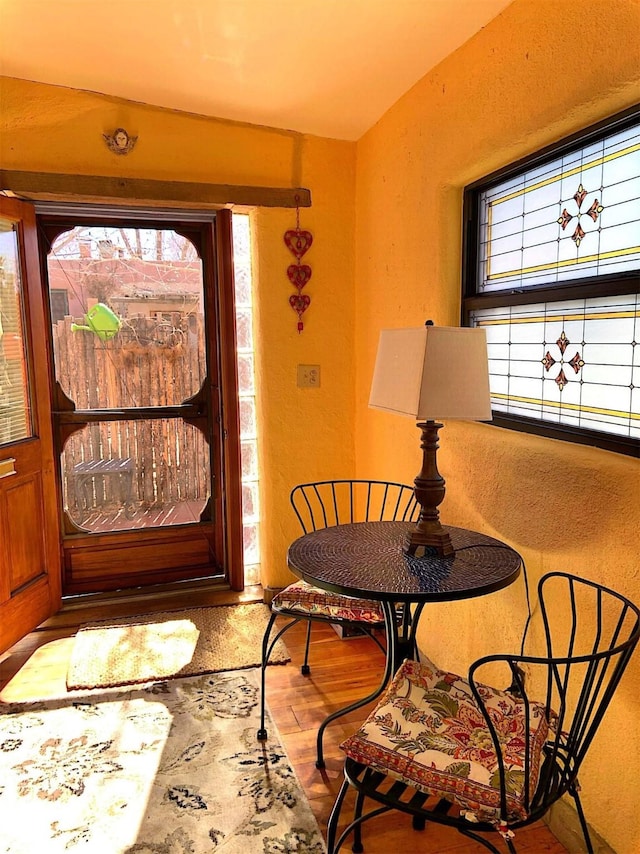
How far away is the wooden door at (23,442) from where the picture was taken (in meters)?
2.83

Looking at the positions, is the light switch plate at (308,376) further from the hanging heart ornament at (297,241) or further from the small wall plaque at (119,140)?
the small wall plaque at (119,140)

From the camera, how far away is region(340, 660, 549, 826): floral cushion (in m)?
1.30

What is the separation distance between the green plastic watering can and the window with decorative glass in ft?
6.12

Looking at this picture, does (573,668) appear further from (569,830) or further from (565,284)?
(565,284)

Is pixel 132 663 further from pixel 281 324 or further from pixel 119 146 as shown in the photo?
pixel 119 146

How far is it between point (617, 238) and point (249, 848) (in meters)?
1.93

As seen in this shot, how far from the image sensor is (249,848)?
68.2 inches

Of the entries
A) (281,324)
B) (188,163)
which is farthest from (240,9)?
(281,324)

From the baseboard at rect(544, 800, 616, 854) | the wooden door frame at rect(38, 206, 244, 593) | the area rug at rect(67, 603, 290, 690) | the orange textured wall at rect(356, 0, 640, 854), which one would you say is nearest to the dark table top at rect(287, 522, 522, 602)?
the orange textured wall at rect(356, 0, 640, 854)

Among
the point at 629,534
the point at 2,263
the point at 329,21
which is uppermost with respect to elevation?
the point at 329,21

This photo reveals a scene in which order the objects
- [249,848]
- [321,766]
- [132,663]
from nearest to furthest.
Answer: [249,848]
[321,766]
[132,663]

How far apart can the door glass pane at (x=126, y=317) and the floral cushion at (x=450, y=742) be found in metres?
2.21

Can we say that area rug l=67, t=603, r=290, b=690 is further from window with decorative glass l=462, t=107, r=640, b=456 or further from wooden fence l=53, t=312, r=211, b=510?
window with decorative glass l=462, t=107, r=640, b=456

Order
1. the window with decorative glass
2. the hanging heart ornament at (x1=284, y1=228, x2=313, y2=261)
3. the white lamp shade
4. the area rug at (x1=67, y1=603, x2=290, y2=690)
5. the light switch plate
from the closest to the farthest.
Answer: the window with decorative glass, the white lamp shade, the area rug at (x1=67, y1=603, x2=290, y2=690), the hanging heart ornament at (x1=284, y1=228, x2=313, y2=261), the light switch plate
